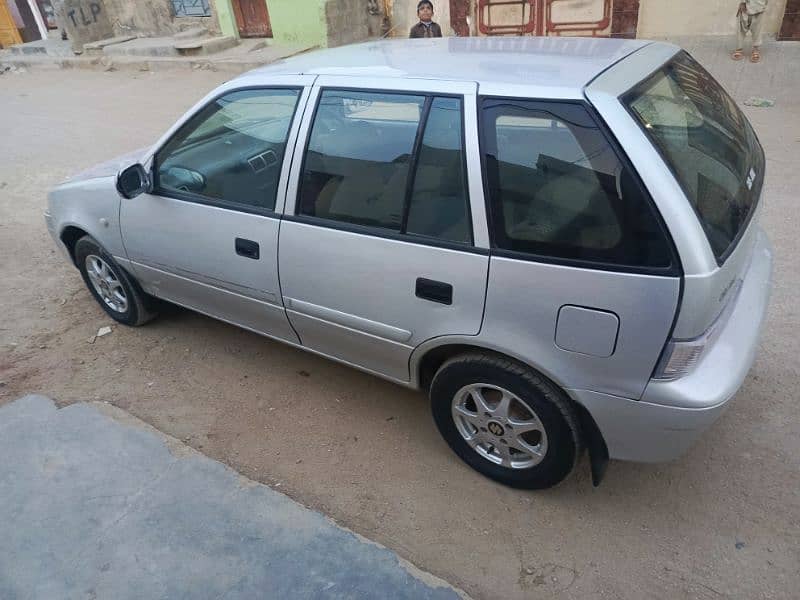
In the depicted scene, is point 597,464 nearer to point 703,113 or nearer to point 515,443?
point 515,443

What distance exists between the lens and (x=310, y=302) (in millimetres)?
2752

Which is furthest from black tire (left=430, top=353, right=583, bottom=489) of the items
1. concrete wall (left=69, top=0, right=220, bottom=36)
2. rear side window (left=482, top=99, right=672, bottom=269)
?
concrete wall (left=69, top=0, right=220, bottom=36)

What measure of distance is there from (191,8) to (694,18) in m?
10.8

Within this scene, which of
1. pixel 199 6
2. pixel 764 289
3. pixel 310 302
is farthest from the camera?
pixel 199 6

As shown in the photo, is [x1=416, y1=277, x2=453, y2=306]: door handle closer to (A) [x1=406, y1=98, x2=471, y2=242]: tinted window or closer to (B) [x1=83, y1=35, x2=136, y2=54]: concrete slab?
(A) [x1=406, y1=98, x2=471, y2=242]: tinted window

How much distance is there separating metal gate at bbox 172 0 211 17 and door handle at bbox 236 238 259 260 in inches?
505

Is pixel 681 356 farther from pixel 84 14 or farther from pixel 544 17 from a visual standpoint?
pixel 84 14

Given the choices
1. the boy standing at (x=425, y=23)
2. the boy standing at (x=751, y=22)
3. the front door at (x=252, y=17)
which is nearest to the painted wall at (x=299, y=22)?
the front door at (x=252, y=17)

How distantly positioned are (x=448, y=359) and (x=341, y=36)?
437 inches

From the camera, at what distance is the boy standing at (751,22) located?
8242 mm

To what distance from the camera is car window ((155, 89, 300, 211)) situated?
279 cm

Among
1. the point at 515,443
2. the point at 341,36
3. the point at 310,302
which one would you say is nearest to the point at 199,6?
the point at 341,36

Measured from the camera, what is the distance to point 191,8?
13648 mm

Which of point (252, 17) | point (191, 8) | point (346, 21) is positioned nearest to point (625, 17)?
point (346, 21)
